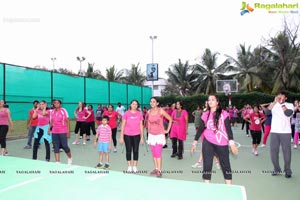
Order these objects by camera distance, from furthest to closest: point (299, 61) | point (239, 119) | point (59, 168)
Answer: point (299, 61) < point (239, 119) < point (59, 168)

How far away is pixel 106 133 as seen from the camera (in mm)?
8055

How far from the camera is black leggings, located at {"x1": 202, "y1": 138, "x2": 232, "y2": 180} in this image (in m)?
5.01

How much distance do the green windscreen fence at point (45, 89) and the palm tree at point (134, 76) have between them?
19.4m

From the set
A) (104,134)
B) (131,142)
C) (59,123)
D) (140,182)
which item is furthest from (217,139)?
(59,123)

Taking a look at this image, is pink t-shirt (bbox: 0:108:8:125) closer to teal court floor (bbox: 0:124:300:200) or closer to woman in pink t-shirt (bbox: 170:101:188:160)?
teal court floor (bbox: 0:124:300:200)

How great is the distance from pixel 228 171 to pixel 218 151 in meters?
0.35

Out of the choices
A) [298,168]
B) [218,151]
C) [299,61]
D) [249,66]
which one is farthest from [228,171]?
[249,66]

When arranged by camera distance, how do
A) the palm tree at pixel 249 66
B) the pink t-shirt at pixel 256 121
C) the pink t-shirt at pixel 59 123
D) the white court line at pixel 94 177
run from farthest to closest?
the palm tree at pixel 249 66, the pink t-shirt at pixel 256 121, the pink t-shirt at pixel 59 123, the white court line at pixel 94 177

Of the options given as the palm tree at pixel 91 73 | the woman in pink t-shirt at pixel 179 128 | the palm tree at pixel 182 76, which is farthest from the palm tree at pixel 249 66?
the woman in pink t-shirt at pixel 179 128

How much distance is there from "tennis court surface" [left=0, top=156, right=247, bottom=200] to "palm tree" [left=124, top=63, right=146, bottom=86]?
132 ft

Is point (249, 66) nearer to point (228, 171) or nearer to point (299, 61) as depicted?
point (299, 61)

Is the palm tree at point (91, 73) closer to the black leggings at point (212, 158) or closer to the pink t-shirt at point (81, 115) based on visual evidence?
the pink t-shirt at point (81, 115)

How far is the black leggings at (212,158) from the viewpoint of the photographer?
197 inches

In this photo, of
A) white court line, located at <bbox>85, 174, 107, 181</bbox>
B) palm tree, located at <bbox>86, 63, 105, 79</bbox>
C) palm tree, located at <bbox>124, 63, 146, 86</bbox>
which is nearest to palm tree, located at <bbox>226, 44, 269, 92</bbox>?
palm tree, located at <bbox>124, 63, 146, 86</bbox>
